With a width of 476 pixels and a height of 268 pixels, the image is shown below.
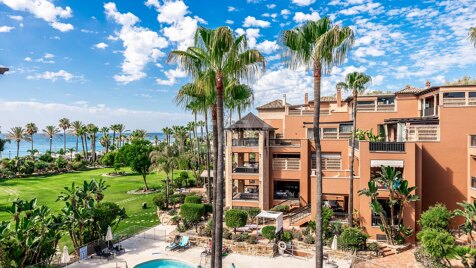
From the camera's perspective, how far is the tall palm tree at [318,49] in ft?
39.8

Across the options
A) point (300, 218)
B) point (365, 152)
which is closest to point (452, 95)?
point (365, 152)

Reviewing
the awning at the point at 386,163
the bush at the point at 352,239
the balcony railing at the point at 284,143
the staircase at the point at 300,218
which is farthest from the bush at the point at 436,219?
the balcony railing at the point at 284,143

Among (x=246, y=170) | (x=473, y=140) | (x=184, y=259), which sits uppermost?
(x=473, y=140)

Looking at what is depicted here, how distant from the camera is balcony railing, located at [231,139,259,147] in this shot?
2956 centimetres

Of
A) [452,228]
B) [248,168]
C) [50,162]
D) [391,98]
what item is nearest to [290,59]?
[248,168]

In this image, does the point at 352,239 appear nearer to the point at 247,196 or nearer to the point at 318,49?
the point at 247,196

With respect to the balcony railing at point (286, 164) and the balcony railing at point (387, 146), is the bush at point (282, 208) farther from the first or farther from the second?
the balcony railing at point (387, 146)

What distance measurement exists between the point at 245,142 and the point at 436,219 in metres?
16.6

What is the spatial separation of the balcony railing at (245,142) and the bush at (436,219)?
589 inches

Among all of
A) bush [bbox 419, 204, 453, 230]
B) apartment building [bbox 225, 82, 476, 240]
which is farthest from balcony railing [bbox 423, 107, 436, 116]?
bush [bbox 419, 204, 453, 230]

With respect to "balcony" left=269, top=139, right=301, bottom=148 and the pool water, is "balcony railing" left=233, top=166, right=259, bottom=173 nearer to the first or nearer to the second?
"balcony" left=269, top=139, right=301, bottom=148

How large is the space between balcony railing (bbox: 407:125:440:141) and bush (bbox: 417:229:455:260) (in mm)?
9983

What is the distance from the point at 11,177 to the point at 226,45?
218ft

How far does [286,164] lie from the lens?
96.4ft
